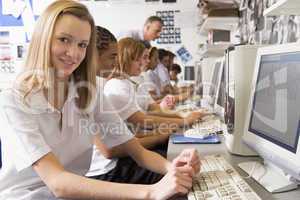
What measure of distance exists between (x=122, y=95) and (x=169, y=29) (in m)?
2.48

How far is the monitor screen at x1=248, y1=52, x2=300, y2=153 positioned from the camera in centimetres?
81

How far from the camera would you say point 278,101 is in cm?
90

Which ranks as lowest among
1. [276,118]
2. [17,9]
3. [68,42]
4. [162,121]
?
[162,121]

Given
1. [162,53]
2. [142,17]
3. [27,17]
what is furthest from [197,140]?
[27,17]

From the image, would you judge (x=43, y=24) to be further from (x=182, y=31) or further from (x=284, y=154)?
(x=182, y=31)

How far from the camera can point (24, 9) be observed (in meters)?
3.96

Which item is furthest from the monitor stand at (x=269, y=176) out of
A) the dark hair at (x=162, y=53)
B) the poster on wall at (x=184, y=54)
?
the poster on wall at (x=184, y=54)

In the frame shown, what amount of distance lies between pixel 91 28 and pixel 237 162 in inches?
26.1

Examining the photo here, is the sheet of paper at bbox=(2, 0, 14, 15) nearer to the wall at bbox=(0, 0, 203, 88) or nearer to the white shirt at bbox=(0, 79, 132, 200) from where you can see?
the wall at bbox=(0, 0, 203, 88)

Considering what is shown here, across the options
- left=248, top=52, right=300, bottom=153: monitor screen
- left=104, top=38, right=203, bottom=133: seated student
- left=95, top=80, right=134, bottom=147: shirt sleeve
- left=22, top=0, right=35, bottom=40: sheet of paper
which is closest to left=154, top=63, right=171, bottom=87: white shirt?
left=22, top=0, right=35, bottom=40: sheet of paper

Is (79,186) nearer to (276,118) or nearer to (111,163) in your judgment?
(276,118)

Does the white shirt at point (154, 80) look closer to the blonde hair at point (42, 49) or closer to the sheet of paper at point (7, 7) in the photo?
the sheet of paper at point (7, 7)

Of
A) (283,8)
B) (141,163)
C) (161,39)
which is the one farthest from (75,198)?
(161,39)

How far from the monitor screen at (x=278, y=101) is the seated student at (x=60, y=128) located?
231 millimetres
